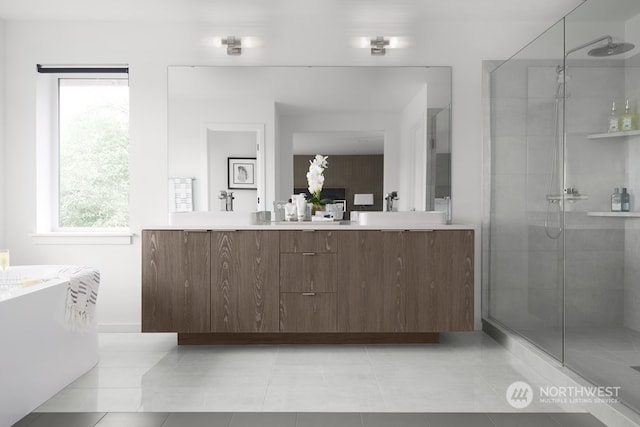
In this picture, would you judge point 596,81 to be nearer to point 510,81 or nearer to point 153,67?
point 510,81

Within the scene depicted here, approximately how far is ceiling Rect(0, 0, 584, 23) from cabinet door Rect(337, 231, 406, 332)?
163 cm

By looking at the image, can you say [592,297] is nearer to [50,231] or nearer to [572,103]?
[572,103]

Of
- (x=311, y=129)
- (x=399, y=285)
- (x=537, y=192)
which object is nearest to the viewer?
(x=537, y=192)

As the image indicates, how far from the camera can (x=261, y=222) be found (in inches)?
164

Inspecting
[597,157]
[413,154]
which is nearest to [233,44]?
[413,154]

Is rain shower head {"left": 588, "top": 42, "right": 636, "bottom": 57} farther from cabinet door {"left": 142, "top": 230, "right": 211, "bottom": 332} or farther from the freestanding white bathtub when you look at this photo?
the freestanding white bathtub

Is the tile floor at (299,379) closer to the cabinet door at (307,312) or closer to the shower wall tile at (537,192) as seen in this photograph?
the cabinet door at (307,312)

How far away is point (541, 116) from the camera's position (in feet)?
10.7

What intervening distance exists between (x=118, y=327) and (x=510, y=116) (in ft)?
11.0

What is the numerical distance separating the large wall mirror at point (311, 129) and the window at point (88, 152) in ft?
1.86

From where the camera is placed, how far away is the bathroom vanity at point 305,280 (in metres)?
3.68

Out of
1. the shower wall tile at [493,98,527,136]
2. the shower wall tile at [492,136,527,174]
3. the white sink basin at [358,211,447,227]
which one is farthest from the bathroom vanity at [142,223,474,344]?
the shower wall tile at [493,98,527,136]

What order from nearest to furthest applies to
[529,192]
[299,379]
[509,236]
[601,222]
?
[601,222] → [299,379] → [529,192] → [509,236]

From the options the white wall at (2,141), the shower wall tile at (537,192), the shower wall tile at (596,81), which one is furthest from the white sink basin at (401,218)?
the white wall at (2,141)
